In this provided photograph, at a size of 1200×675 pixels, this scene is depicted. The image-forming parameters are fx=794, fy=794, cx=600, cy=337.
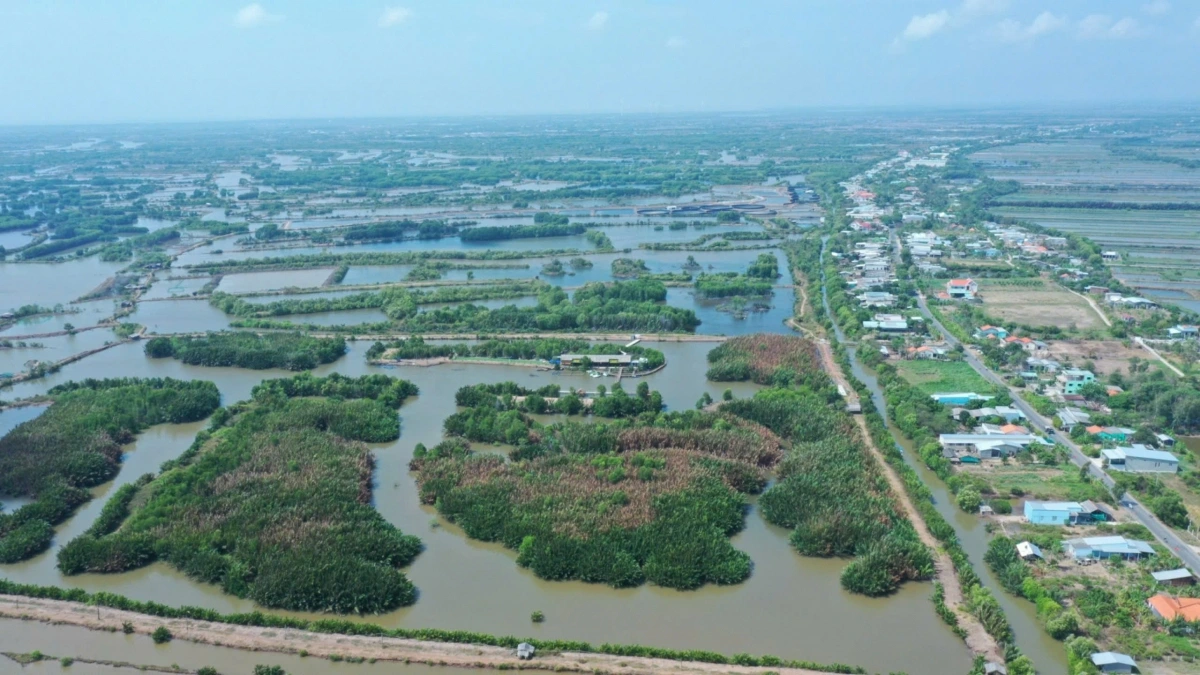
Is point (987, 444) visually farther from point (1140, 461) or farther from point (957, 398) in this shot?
point (957, 398)

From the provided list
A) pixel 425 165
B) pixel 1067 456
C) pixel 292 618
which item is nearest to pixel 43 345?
pixel 292 618

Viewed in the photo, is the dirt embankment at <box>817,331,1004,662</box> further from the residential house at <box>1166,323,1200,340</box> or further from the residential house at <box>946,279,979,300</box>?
the residential house at <box>946,279,979,300</box>

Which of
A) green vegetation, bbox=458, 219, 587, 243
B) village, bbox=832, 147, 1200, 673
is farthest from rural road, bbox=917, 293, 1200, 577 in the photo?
green vegetation, bbox=458, 219, 587, 243

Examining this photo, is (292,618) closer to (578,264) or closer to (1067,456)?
(1067,456)

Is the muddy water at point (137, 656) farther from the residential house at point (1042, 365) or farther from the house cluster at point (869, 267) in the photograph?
the house cluster at point (869, 267)

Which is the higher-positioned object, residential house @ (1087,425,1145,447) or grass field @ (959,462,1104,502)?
residential house @ (1087,425,1145,447)

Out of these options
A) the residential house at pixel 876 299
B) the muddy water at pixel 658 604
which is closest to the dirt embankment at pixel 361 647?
the muddy water at pixel 658 604

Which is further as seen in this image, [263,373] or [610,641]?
[263,373]
